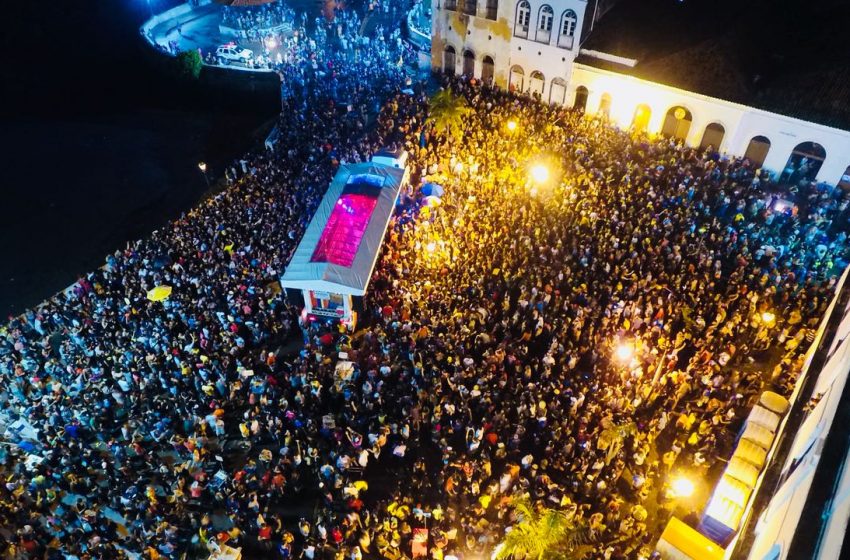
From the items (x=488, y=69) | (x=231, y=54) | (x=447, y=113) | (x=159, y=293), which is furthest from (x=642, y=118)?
(x=231, y=54)

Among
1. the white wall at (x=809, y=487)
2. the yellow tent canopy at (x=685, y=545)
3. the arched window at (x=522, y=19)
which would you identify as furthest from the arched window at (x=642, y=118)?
the yellow tent canopy at (x=685, y=545)

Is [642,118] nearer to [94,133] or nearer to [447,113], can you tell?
[447,113]

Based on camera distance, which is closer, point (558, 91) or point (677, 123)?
point (677, 123)

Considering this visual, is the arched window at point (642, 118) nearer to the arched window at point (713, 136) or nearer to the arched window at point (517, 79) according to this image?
the arched window at point (713, 136)

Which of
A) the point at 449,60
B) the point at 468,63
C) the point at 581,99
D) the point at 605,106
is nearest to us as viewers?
the point at 605,106

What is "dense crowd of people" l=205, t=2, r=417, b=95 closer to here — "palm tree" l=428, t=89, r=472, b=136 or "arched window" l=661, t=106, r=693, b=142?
"palm tree" l=428, t=89, r=472, b=136

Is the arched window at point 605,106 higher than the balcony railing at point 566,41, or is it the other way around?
the balcony railing at point 566,41
